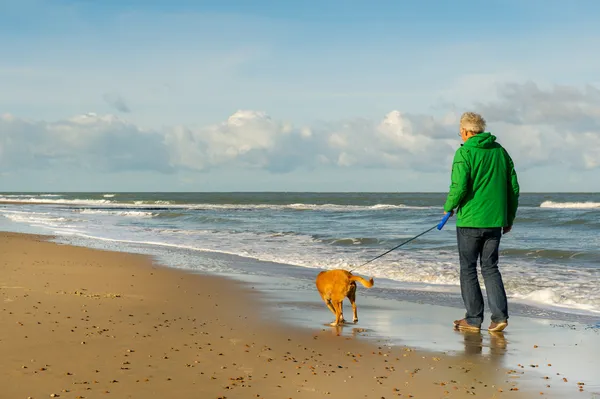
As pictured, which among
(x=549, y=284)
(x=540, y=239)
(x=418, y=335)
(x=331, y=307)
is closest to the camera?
(x=418, y=335)

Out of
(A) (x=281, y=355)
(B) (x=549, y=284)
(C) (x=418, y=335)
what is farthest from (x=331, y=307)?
(B) (x=549, y=284)

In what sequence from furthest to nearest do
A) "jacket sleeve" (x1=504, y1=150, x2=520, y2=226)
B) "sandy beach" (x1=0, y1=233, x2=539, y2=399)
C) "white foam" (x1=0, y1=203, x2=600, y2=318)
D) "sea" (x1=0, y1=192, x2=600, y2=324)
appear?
"white foam" (x1=0, y1=203, x2=600, y2=318) < "sea" (x1=0, y1=192, x2=600, y2=324) < "jacket sleeve" (x1=504, y1=150, x2=520, y2=226) < "sandy beach" (x1=0, y1=233, x2=539, y2=399)

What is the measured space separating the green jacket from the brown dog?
4.19 feet

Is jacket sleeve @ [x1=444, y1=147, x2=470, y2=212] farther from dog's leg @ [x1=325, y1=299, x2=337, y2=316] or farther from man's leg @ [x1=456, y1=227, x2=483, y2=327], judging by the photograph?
dog's leg @ [x1=325, y1=299, x2=337, y2=316]

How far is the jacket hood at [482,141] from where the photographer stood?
5895 mm

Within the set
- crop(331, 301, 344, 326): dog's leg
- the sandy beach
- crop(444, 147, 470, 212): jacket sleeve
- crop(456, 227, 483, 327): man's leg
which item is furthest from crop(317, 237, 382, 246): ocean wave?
crop(444, 147, 470, 212): jacket sleeve

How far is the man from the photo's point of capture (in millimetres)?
5875

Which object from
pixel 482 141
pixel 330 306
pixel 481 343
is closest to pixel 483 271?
pixel 481 343

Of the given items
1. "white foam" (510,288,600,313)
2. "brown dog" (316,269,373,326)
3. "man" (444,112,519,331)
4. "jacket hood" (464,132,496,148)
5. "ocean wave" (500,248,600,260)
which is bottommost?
"white foam" (510,288,600,313)

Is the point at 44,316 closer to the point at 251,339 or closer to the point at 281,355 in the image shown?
the point at 251,339

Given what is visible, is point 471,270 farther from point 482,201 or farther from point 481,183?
point 481,183

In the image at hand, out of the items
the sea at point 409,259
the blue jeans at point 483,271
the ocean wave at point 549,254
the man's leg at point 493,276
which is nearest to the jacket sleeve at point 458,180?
the blue jeans at point 483,271

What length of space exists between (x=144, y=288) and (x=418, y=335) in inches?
165

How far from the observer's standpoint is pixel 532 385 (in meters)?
4.21
